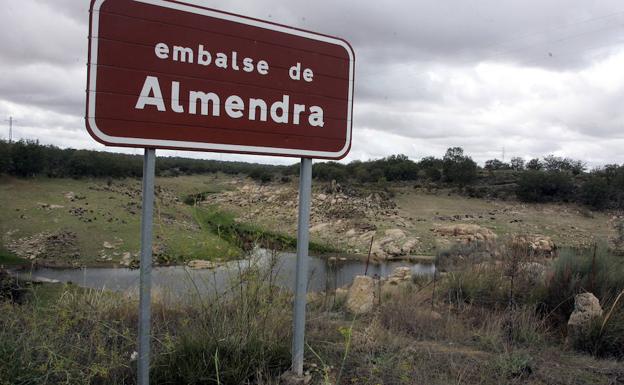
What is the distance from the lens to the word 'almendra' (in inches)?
109

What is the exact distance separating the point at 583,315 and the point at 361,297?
263 centimetres

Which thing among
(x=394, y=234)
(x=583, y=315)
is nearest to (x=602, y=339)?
(x=583, y=315)

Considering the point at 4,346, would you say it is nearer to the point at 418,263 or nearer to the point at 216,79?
the point at 216,79

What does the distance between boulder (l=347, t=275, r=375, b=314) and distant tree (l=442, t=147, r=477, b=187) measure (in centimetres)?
2831

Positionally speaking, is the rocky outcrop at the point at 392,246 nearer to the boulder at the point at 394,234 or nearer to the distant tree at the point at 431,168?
the boulder at the point at 394,234

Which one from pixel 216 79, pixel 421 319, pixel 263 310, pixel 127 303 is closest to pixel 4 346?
pixel 263 310

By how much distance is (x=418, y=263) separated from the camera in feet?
56.0

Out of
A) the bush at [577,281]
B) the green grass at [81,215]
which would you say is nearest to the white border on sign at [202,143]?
the bush at [577,281]

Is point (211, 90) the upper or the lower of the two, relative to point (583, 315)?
upper

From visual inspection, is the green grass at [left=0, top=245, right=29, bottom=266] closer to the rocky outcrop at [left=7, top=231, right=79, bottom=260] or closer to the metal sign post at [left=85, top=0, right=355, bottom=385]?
the rocky outcrop at [left=7, top=231, right=79, bottom=260]

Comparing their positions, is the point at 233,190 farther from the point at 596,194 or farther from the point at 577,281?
the point at 596,194

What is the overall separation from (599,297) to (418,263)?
11.1 metres

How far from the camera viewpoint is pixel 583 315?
5.17 meters

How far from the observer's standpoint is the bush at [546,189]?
30828mm
